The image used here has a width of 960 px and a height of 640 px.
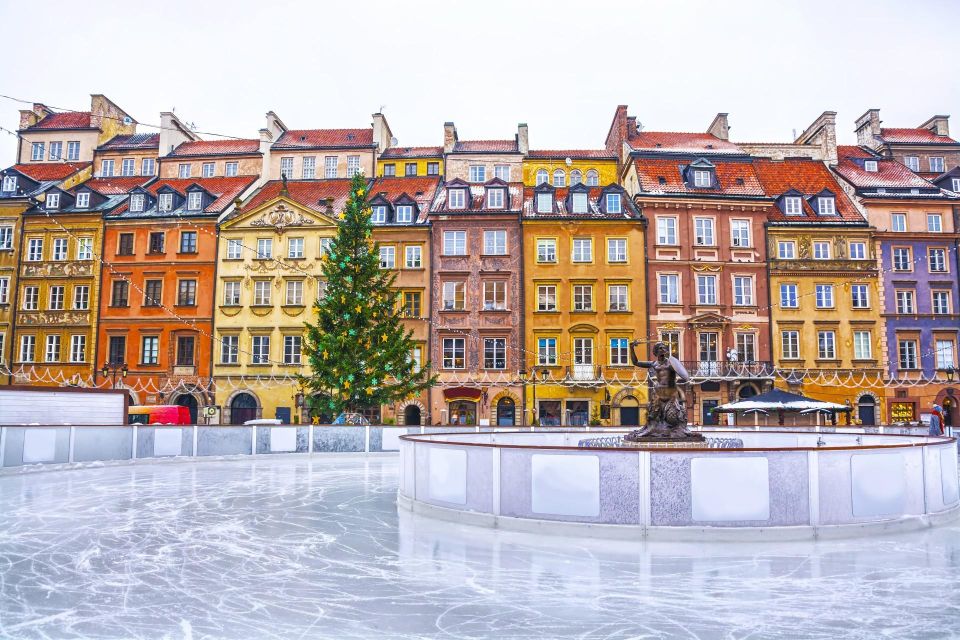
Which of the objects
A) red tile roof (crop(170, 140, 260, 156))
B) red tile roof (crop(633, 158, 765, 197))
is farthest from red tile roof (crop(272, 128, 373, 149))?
red tile roof (crop(633, 158, 765, 197))

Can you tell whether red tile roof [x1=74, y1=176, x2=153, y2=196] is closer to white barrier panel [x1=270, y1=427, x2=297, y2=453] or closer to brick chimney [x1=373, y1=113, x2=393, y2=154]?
brick chimney [x1=373, y1=113, x2=393, y2=154]

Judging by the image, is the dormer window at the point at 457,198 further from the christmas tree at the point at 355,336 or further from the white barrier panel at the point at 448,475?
the white barrier panel at the point at 448,475

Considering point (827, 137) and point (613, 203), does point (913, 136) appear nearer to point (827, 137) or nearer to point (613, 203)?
point (827, 137)

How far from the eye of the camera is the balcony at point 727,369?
40.0m

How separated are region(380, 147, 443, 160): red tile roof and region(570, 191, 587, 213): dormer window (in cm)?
1156

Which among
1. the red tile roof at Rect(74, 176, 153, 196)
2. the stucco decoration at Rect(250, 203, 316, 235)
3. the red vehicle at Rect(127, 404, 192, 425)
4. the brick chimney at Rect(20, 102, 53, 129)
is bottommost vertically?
the red vehicle at Rect(127, 404, 192, 425)

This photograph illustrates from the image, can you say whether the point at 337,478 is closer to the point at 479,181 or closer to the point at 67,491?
the point at 67,491

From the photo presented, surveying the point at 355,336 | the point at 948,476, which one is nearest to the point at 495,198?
the point at 355,336

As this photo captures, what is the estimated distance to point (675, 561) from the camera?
8.77m

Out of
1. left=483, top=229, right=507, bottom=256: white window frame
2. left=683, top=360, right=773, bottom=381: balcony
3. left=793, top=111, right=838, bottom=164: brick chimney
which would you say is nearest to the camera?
left=683, top=360, right=773, bottom=381: balcony

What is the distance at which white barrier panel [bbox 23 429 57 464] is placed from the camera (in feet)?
65.6

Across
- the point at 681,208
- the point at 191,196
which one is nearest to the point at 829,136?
the point at 681,208

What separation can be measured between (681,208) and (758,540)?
3483cm

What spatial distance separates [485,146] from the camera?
5159 cm
